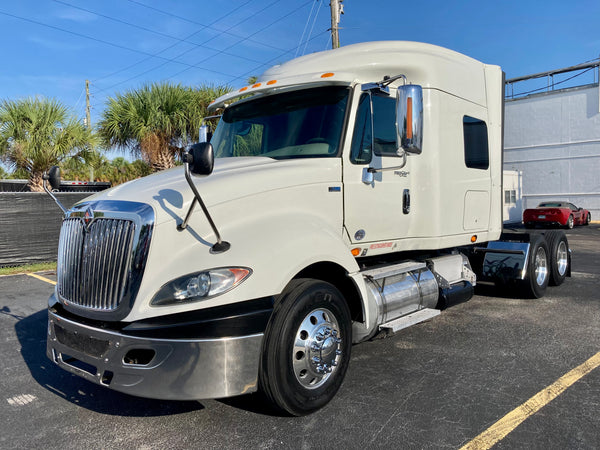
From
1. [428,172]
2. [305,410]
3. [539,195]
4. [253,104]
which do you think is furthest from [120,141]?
[539,195]

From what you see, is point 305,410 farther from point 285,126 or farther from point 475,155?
point 475,155

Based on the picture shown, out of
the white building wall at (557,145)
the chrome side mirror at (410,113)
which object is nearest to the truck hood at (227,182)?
the chrome side mirror at (410,113)

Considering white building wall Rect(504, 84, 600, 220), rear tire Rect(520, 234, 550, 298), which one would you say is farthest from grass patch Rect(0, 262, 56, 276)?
white building wall Rect(504, 84, 600, 220)

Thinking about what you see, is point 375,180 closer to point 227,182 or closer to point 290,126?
point 290,126

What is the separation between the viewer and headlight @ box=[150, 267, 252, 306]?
3.01 metres

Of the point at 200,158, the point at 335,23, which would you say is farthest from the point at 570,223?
the point at 200,158

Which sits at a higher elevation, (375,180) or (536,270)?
(375,180)

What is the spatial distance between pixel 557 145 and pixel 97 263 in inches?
1312

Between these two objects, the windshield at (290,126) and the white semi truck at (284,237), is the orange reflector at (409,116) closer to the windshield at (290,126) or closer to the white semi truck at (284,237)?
the white semi truck at (284,237)

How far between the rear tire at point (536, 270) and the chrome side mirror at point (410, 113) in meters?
4.04

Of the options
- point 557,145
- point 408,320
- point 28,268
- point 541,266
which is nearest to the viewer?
point 408,320

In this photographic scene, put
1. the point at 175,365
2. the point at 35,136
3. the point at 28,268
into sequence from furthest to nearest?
the point at 35,136 < the point at 28,268 < the point at 175,365

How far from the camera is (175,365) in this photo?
2.94 meters

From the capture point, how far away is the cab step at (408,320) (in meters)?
4.41
